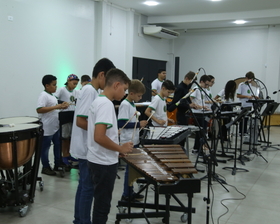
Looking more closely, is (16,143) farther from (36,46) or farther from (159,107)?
(36,46)

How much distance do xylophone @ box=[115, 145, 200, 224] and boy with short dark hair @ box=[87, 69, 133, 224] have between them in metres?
0.23

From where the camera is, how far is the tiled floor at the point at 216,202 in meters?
3.44

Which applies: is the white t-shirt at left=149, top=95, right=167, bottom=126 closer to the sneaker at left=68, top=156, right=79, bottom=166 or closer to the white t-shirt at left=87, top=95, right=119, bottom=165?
the sneaker at left=68, top=156, right=79, bottom=166

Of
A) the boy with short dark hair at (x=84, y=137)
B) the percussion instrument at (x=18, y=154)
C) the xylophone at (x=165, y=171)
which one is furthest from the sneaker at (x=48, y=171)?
the boy with short dark hair at (x=84, y=137)

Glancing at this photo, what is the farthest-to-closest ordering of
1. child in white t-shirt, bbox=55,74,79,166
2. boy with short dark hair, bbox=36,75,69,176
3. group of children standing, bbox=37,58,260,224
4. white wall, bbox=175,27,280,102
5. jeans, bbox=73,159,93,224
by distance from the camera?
1. white wall, bbox=175,27,280,102
2. child in white t-shirt, bbox=55,74,79,166
3. boy with short dark hair, bbox=36,75,69,176
4. jeans, bbox=73,159,93,224
5. group of children standing, bbox=37,58,260,224

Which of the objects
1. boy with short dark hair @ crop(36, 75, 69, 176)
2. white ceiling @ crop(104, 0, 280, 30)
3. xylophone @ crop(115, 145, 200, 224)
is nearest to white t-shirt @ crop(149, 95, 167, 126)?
boy with short dark hair @ crop(36, 75, 69, 176)

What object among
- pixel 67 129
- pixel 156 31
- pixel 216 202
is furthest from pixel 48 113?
pixel 156 31

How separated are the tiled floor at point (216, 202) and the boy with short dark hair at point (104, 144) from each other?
3.39 feet

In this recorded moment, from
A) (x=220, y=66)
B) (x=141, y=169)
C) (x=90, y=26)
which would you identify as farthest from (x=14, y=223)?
(x=220, y=66)

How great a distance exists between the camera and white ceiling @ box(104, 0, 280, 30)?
9.17 metres

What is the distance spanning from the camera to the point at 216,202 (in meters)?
3.97

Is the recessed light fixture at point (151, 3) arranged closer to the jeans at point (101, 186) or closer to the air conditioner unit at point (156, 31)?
the air conditioner unit at point (156, 31)

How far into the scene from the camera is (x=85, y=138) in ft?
9.09

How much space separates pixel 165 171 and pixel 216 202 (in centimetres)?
183
